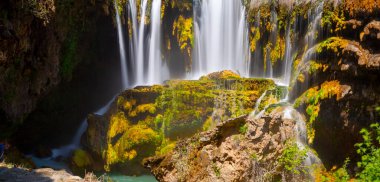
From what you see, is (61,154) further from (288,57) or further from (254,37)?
(288,57)

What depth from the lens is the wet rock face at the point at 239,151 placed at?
9320 millimetres

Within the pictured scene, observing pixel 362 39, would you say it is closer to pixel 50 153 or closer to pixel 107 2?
Answer: pixel 107 2

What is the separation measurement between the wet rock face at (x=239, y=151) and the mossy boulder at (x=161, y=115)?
498 centimetres

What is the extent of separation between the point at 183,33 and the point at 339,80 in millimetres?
10933

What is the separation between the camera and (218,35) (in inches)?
866

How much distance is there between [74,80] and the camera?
1933 centimetres

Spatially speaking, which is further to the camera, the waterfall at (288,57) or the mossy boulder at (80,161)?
the waterfall at (288,57)

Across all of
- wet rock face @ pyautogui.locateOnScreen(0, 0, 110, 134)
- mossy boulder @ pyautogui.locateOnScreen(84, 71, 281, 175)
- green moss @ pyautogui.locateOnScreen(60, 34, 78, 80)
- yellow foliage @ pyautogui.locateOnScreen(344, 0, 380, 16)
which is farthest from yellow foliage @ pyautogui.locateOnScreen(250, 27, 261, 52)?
green moss @ pyautogui.locateOnScreen(60, 34, 78, 80)

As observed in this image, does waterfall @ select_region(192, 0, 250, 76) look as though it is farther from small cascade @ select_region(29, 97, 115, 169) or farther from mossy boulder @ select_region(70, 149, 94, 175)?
mossy boulder @ select_region(70, 149, 94, 175)

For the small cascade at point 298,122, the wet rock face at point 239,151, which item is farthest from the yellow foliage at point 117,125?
the small cascade at point 298,122

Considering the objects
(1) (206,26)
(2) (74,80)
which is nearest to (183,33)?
(1) (206,26)

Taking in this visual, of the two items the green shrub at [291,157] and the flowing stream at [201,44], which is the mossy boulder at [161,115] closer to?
the flowing stream at [201,44]

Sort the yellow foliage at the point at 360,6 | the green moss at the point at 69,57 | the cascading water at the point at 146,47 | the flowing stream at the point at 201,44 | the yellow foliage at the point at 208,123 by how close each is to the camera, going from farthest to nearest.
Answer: the cascading water at the point at 146,47
the flowing stream at the point at 201,44
the green moss at the point at 69,57
the yellow foliage at the point at 208,123
the yellow foliage at the point at 360,6

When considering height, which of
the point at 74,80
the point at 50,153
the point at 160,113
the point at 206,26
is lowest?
the point at 50,153
